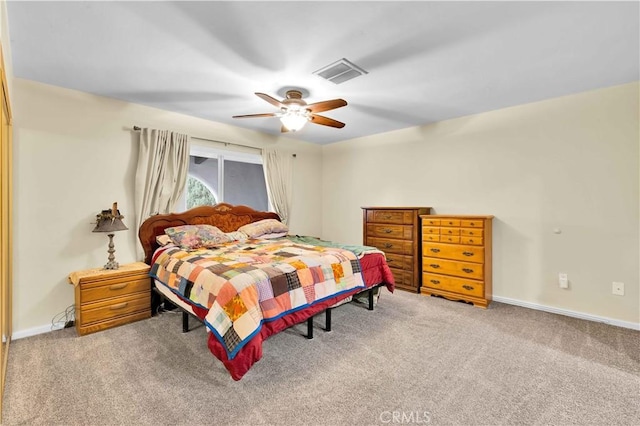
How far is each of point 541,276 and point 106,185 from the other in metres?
5.14

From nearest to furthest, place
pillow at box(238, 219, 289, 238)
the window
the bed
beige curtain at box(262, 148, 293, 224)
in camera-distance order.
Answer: the bed < pillow at box(238, 219, 289, 238) < the window < beige curtain at box(262, 148, 293, 224)

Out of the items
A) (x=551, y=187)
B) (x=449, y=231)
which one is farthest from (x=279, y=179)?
(x=551, y=187)

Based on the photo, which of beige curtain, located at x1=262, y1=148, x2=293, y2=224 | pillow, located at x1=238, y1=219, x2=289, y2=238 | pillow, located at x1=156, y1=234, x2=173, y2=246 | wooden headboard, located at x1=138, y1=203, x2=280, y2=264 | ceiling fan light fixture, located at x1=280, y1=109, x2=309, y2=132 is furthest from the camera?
beige curtain, located at x1=262, y1=148, x2=293, y2=224

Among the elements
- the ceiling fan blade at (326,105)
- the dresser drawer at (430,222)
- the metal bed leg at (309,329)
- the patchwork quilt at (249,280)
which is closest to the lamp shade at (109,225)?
the patchwork quilt at (249,280)

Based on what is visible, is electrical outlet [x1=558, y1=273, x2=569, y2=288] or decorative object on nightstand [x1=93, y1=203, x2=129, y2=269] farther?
electrical outlet [x1=558, y1=273, x2=569, y2=288]

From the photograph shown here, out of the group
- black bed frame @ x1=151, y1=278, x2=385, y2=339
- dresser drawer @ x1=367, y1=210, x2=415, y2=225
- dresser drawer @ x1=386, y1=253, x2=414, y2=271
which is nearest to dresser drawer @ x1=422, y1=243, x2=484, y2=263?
dresser drawer @ x1=386, y1=253, x2=414, y2=271

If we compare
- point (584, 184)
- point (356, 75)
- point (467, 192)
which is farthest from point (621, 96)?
point (356, 75)

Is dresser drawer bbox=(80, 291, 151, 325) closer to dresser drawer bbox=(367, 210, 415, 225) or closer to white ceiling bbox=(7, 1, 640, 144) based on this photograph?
white ceiling bbox=(7, 1, 640, 144)

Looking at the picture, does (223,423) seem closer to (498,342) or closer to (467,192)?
(498,342)

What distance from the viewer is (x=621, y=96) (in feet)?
9.88

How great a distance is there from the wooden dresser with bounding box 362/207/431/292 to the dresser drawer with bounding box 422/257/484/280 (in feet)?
0.55

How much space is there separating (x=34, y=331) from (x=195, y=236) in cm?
168

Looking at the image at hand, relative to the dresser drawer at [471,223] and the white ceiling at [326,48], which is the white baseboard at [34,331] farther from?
the dresser drawer at [471,223]

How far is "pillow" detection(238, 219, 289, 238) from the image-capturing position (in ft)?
13.7
